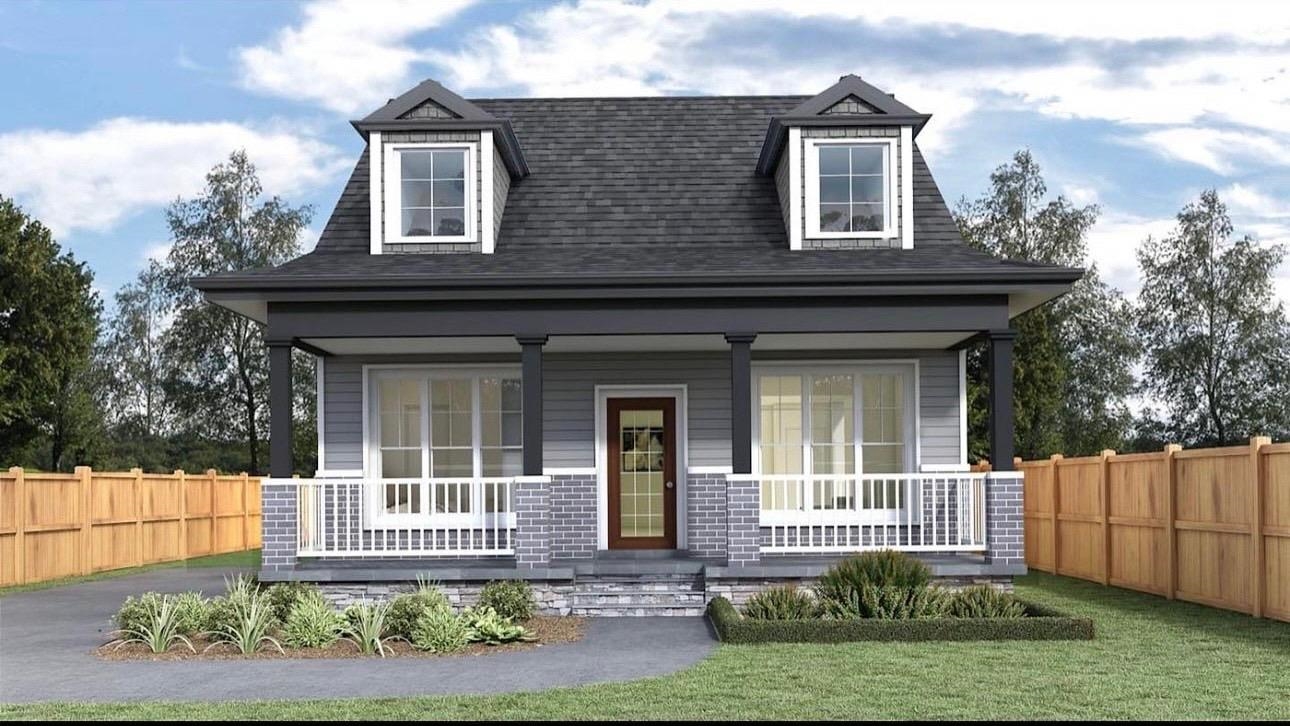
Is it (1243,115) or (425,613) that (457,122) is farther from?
(1243,115)

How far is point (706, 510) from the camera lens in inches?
667

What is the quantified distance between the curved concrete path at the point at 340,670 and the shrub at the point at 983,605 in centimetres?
242

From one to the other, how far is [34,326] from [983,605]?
30.2 metres

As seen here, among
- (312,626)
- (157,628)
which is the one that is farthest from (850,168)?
(157,628)

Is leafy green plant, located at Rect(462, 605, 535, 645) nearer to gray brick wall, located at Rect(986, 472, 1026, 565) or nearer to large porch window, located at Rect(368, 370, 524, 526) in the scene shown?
large porch window, located at Rect(368, 370, 524, 526)

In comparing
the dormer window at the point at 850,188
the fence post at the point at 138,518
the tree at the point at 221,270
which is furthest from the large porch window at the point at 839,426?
the tree at the point at 221,270

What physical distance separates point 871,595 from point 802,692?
360 cm

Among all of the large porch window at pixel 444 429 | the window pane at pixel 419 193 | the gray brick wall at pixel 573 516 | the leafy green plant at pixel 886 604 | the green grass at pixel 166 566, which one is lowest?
the green grass at pixel 166 566

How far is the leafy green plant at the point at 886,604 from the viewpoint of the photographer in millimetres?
12602

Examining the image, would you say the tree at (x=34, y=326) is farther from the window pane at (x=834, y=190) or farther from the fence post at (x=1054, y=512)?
the fence post at (x=1054, y=512)

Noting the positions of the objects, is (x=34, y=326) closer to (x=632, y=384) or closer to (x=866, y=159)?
(x=632, y=384)

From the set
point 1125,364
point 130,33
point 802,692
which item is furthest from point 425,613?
point 1125,364

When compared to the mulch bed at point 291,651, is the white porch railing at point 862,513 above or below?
above

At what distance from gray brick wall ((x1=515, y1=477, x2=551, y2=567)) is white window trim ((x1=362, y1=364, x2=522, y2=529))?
2.01 meters
